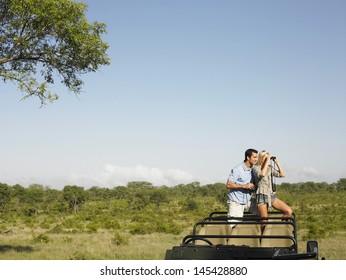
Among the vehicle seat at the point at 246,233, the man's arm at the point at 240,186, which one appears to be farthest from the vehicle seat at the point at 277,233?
the man's arm at the point at 240,186

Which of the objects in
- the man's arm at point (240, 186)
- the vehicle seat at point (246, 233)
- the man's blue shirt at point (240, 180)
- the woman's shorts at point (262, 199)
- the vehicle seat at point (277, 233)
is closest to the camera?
the vehicle seat at point (277, 233)

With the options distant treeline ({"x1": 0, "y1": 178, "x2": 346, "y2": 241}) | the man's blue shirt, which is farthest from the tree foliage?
distant treeline ({"x1": 0, "y1": 178, "x2": 346, "y2": 241})

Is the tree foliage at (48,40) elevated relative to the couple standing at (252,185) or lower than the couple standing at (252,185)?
elevated

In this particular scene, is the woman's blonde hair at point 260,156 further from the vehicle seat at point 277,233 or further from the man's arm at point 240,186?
the vehicle seat at point 277,233

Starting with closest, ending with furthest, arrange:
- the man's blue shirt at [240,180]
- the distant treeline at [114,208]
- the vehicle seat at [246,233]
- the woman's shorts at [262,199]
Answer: the vehicle seat at [246,233] → the woman's shorts at [262,199] → the man's blue shirt at [240,180] → the distant treeline at [114,208]

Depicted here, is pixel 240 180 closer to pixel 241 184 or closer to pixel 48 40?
pixel 241 184

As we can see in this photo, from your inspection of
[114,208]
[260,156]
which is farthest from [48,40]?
[114,208]

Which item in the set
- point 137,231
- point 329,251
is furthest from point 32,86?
point 137,231

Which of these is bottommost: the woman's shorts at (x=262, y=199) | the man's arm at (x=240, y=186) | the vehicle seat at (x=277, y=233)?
the vehicle seat at (x=277, y=233)

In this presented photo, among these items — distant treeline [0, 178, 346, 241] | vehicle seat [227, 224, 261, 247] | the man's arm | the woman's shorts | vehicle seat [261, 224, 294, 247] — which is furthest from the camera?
distant treeline [0, 178, 346, 241]

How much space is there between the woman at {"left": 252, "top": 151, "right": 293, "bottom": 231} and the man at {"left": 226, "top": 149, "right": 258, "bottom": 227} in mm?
140

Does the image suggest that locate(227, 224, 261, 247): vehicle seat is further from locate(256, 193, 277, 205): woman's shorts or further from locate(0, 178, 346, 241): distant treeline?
locate(0, 178, 346, 241): distant treeline

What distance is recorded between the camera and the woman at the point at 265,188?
8.98m

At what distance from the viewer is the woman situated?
353 inches
